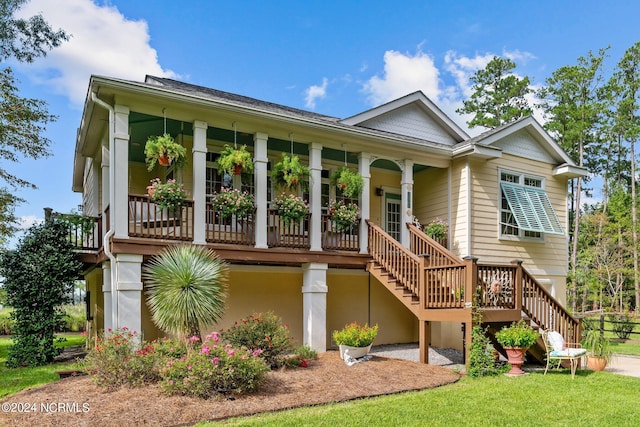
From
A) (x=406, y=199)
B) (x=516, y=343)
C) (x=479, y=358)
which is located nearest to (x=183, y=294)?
(x=479, y=358)

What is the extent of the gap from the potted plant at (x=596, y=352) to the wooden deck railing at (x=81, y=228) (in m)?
10.5

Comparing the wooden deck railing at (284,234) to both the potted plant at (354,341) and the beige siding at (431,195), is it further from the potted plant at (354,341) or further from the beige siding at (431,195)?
the beige siding at (431,195)

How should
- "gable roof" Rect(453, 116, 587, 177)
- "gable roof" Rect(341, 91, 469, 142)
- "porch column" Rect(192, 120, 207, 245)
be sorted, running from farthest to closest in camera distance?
"gable roof" Rect(341, 91, 469, 142)
"gable roof" Rect(453, 116, 587, 177)
"porch column" Rect(192, 120, 207, 245)

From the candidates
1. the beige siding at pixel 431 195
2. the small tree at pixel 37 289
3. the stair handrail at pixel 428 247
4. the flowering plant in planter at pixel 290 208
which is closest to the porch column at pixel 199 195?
the flowering plant in planter at pixel 290 208

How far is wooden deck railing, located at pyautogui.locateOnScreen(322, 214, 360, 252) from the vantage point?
1082cm

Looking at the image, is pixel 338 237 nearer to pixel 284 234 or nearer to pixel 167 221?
pixel 284 234

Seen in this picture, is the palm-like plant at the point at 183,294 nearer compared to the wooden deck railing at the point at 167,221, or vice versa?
the palm-like plant at the point at 183,294

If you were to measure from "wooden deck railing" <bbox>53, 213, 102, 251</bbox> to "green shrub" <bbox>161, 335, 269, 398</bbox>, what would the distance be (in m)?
4.92

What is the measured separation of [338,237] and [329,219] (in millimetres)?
547

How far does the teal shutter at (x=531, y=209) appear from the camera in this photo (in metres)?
12.9

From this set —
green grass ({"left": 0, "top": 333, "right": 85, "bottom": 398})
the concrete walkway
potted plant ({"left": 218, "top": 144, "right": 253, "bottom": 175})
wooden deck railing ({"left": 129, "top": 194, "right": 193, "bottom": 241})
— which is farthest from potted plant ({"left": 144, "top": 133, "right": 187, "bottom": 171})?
the concrete walkway

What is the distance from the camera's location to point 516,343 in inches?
335

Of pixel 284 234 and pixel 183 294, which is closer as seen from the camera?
pixel 183 294

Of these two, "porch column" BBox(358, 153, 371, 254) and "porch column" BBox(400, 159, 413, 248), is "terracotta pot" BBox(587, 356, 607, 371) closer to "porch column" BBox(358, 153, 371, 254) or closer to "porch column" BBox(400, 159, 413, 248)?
"porch column" BBox(400, 159, 413, 248)
